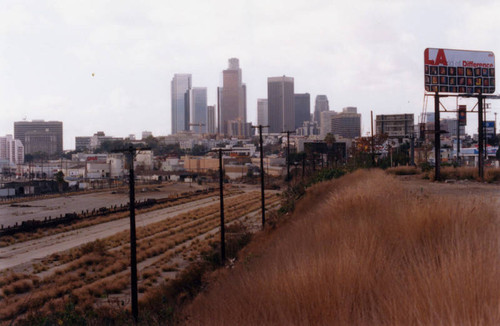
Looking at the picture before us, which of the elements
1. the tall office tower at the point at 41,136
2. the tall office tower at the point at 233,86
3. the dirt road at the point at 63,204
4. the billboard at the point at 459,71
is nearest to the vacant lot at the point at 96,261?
the dirt road at the point at 63,204

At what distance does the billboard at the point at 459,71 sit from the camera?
25.6 metres

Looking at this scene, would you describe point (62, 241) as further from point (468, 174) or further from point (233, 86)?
point (233, 86)

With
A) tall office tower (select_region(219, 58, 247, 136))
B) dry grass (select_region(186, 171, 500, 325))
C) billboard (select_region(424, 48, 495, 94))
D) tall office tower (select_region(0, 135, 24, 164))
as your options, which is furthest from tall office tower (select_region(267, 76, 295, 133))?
dry grass (select_region(186, 171, 500, 325))

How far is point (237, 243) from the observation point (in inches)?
974

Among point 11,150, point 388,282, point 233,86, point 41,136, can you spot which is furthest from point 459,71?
point 233,86

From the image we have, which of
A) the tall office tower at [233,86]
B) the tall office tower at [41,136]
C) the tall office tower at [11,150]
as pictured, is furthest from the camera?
the tall office tower at [233,86]

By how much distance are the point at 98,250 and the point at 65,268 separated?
339 cm

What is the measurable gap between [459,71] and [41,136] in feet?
357

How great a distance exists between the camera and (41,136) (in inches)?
4528

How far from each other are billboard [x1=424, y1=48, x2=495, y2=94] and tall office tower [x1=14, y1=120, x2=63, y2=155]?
100591mm

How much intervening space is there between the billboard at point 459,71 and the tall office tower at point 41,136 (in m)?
101

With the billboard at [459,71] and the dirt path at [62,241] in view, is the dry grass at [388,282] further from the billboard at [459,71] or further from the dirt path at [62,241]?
the dirt path at [62,241]

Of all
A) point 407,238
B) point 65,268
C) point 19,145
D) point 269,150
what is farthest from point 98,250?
point 269,150

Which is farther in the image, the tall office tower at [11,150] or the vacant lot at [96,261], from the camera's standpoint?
the tall office tower at [11,150]
